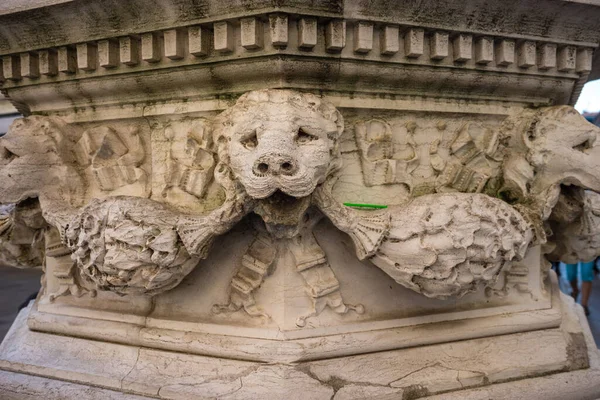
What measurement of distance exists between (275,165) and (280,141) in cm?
7

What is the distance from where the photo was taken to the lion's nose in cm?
120

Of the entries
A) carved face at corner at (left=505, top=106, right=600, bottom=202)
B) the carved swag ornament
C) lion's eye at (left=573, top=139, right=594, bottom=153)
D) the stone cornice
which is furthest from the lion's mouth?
lion's eye at (left=573, top=139, right=594, bottom=153)

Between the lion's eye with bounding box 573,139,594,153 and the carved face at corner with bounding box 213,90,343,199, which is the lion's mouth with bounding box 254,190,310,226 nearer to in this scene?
the carved face at corner with bounding box 213,90,343,199

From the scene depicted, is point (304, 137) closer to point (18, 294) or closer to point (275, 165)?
point (275, 165)

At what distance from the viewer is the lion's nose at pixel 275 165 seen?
3.94 ft

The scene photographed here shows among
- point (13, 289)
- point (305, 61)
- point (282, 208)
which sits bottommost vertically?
point (13, 289)

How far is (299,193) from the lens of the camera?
124 centimetres

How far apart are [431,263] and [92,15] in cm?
130

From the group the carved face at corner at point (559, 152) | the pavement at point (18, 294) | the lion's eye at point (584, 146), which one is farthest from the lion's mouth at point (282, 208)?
the pavement at point (18, 294)

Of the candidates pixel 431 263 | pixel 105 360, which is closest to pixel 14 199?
pixel 105 360

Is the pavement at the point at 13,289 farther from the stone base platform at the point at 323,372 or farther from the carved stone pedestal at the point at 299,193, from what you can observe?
the carved stone pedestal at the point at 299,193

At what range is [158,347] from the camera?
1.57 meters

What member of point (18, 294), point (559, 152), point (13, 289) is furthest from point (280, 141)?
point (13, 289)

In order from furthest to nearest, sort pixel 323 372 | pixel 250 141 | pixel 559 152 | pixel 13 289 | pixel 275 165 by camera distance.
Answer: pixel 13 289 < pixel 559 152 < pixel 323 372 < pixel 250 141 < pixel 275 165
